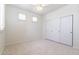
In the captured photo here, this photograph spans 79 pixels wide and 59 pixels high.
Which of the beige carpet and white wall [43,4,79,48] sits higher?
white wall [43,4,79,48]

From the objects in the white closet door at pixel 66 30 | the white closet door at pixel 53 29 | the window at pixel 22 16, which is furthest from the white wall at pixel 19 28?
the white closet door at pixel 66 30

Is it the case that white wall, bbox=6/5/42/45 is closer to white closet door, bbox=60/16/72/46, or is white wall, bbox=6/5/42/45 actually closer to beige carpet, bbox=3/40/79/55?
beige carpet, bbox=3/40/79/55

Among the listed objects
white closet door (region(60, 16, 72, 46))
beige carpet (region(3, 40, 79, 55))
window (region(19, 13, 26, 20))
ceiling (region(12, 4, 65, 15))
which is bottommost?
beige carpet (region(3, 40, 79, 55))

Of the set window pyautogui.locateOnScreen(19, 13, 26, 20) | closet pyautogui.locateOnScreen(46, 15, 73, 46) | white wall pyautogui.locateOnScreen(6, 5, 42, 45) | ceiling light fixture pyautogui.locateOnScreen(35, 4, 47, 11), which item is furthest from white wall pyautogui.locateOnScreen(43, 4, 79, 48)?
window pyautogui.locateOnScreen(19, 13, 26, 20)

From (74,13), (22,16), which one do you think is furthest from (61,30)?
(22,16)

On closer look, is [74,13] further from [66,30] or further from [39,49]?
[39,49]

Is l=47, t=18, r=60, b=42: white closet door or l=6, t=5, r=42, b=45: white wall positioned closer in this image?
l=6, t=5, r=42, b=45: white wall

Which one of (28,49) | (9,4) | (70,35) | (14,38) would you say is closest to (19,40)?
(14,38)

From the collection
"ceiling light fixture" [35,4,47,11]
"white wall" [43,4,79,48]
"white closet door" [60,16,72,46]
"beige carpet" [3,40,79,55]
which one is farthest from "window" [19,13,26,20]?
"white closet door" [60,16,72,46]

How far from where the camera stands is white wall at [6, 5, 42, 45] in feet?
5.25

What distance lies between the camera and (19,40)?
165 cm

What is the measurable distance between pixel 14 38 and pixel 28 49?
1.22 ft
